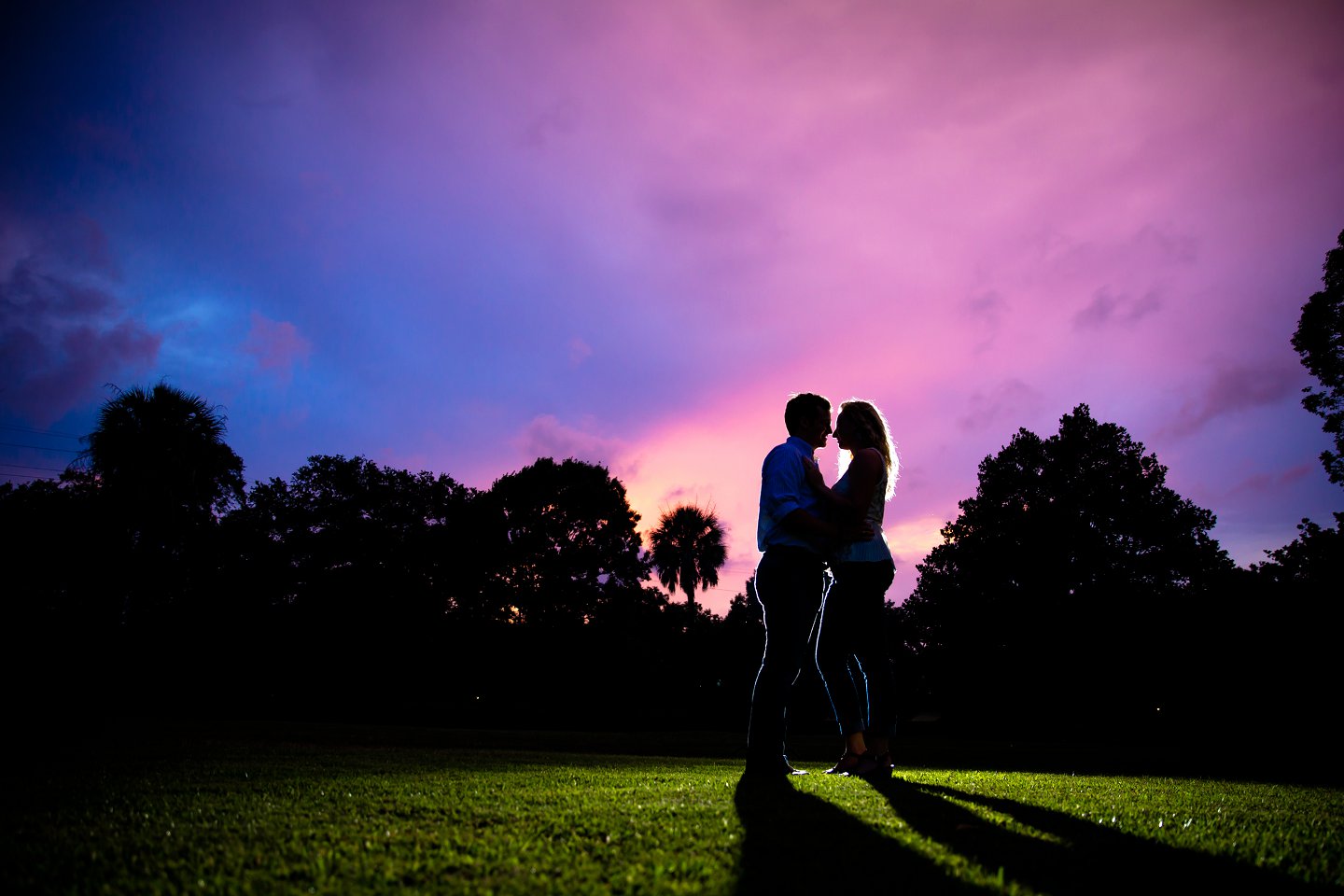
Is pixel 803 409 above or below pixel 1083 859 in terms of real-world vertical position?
above

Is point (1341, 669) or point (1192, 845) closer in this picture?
point (1192, 845)

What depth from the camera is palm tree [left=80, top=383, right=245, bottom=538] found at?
21547 millimetres

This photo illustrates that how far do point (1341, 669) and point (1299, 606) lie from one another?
1691mm

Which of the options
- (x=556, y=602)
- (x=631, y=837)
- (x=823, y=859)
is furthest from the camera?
(x=556, y=602)

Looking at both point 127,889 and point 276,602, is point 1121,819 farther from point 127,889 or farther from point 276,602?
point 276,602

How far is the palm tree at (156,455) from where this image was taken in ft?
70.7

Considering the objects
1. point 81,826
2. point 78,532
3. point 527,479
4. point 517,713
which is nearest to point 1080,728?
point 517,713

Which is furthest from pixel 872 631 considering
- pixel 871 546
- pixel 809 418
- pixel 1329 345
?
pixel 1329 345

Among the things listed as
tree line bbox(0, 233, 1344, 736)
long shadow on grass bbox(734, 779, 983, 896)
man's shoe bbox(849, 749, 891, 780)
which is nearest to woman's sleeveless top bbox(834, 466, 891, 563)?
man's shoe bbox(849, 749, 891, 780)

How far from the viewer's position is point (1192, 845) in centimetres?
233

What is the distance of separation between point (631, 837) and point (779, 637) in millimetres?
2169

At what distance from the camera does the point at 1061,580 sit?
87.1 ft

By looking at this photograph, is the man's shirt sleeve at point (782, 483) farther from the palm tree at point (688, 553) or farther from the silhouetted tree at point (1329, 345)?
the palm tree at point (688, 553)

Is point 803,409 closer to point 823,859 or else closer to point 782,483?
point 782,483
